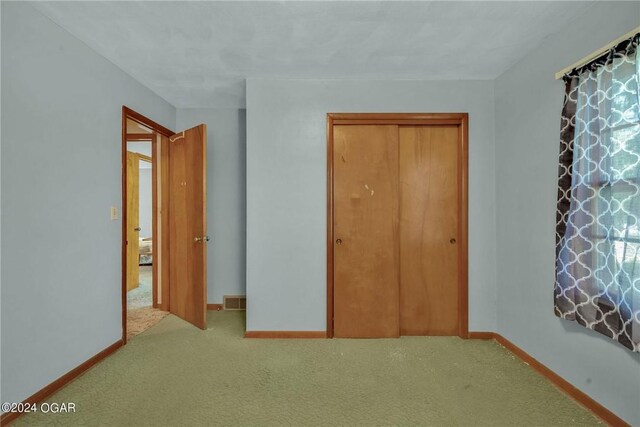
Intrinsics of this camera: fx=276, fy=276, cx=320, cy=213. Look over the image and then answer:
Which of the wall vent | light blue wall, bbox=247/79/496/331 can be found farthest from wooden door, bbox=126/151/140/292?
light blue wall, bbox=247/79/496/331

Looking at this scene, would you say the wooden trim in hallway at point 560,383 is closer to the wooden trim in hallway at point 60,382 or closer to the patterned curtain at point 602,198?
the patterned curtain at point 602,198

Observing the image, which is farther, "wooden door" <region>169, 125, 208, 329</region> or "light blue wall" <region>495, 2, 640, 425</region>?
"wooden door" <region>169, 125, 208, 329</region>

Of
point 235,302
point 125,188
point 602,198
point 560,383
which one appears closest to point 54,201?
point 125,188

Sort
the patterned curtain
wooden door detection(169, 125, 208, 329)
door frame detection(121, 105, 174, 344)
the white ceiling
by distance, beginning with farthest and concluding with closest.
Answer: wooden door detection(169, 125, 208, 329) < door frame detection(121, 105, 174, 344) < the white ceiling < the patterned curtain

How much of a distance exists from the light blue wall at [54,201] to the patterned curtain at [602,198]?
3.30 m

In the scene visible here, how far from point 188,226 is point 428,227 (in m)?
2.45

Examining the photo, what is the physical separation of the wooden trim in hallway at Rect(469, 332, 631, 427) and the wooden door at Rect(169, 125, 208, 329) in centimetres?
268

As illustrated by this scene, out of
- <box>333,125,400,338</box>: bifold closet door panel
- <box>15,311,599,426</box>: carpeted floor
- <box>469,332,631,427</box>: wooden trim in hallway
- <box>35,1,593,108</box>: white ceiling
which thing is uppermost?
<box>35,1,593,108</box>: white ceiling

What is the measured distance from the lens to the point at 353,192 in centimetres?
260

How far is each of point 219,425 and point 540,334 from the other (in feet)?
7.46

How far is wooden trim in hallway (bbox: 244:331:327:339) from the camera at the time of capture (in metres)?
2.57

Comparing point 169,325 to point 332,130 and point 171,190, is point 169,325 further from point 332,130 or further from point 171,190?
point 332,130

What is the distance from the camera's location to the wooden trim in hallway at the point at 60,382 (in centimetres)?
155

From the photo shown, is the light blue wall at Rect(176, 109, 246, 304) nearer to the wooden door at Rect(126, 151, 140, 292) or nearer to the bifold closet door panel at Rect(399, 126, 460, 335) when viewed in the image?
the wooden door at Rect(126, 151, 140, 292)
